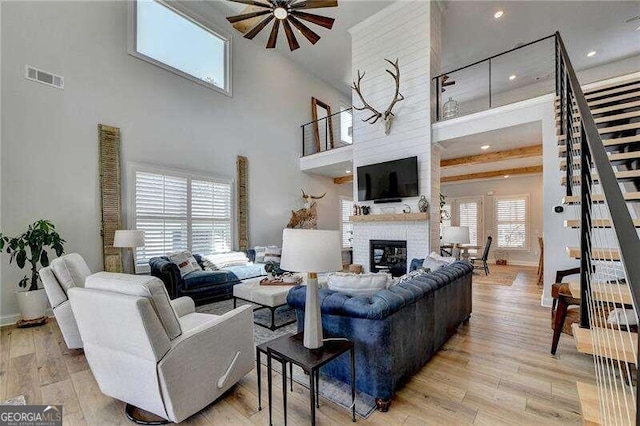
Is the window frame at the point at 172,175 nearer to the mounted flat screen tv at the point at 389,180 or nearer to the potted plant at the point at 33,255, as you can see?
the potted plant at the point at 33,255

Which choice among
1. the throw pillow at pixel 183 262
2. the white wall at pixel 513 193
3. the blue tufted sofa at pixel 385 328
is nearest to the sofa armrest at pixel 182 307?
the blue tufted sofa at pixel 385 328

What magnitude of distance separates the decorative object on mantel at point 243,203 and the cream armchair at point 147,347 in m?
4.56

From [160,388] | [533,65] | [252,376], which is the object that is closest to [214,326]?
[160,388]

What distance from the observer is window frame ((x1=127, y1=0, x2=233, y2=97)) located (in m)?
4.98

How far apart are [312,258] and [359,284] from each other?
28.4 inches

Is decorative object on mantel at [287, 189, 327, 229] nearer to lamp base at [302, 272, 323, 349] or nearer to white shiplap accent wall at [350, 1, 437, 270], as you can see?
white shiplap accent wall at [350, 1, 437, 270]

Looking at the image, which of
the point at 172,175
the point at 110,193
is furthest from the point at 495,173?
the point at 110,193

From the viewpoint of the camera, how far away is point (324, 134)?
8.91 m

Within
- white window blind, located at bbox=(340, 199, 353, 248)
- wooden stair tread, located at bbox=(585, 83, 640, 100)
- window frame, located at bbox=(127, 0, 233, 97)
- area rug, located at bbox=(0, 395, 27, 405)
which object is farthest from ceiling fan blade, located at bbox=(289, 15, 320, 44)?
white window blind, located at bbox=(340, 199, 353, 248)

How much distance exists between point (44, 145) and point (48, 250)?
1497mm

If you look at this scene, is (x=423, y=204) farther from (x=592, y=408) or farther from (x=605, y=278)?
(x=592, y=408)

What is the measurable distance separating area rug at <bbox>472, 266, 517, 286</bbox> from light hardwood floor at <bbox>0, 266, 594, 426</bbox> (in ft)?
10.4

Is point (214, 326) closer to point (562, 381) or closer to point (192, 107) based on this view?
point (562, 381)

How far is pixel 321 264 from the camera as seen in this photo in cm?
183
